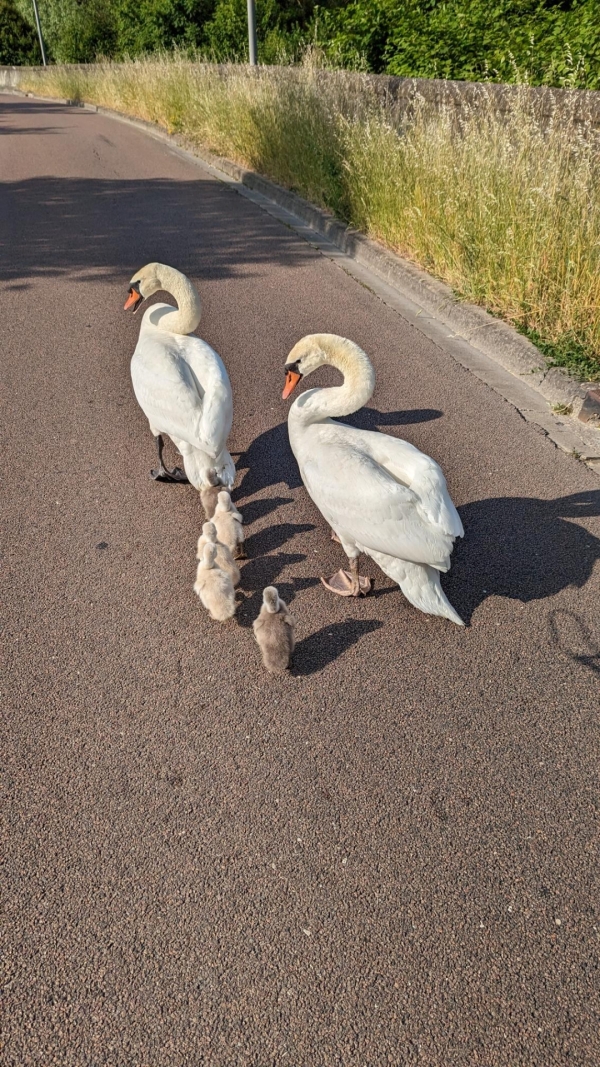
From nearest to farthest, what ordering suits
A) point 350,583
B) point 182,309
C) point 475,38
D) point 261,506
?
point 350,583
point 261,506
point 182,309
point 475,38

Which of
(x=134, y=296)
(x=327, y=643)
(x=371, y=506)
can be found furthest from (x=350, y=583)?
(x=134, y=296)

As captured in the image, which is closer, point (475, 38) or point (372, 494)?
point (372, 494)

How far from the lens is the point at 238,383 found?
600 centimetres

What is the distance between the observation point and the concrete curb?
5.30m

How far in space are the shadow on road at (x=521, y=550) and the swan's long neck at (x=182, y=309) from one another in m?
2.20

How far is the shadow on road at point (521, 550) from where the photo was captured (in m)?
3.74

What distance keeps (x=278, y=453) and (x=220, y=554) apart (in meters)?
1.54

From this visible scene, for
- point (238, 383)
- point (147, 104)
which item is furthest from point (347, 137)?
point (147, 104)

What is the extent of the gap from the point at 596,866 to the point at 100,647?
2.26 m

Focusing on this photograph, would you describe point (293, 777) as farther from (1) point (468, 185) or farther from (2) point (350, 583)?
(1) point (468, 185)

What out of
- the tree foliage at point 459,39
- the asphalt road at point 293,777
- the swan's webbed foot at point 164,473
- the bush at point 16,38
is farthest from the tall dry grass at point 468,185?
the bush at point 16,38

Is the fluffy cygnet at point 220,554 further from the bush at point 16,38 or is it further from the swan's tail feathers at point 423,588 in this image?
the bush at point 16,38

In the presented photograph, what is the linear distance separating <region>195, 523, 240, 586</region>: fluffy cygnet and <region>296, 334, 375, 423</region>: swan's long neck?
2.62 ft

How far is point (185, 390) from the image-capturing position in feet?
13.5
